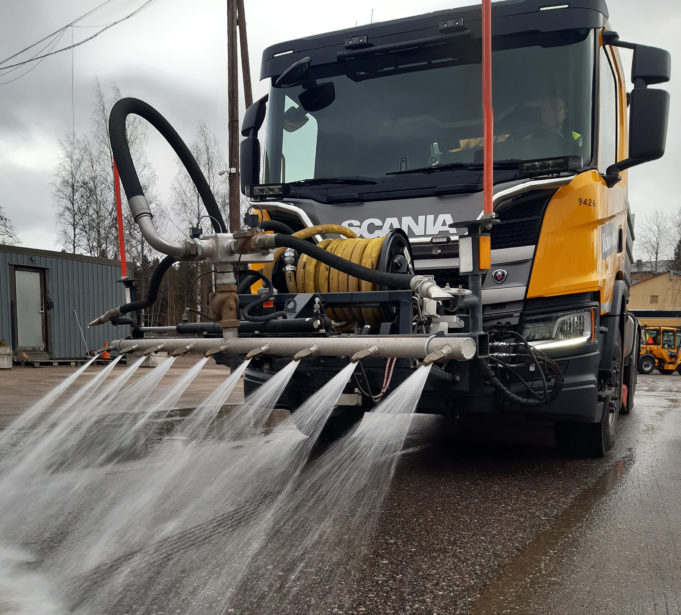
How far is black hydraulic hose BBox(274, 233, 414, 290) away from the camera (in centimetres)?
399

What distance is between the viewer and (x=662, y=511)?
4.19 meters

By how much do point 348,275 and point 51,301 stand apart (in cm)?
1447

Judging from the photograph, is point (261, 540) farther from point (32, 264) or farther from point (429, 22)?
point (32, 264)

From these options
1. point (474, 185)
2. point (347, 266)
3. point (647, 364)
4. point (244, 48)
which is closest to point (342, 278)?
point (347, 266)

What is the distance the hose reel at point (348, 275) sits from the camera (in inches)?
172

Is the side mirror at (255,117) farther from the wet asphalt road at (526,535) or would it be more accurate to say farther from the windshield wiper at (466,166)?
the wet asphalt road at (526,535)

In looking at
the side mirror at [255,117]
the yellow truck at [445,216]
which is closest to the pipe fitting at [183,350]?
the yellow truck at [445,216]

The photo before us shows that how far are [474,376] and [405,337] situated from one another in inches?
37.0

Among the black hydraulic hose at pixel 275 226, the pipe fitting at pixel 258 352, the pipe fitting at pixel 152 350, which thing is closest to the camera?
the pipe fitting at pixel 258 352

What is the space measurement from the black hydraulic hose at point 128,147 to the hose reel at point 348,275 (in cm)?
56

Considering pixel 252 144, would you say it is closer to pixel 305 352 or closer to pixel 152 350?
pixel 152 350

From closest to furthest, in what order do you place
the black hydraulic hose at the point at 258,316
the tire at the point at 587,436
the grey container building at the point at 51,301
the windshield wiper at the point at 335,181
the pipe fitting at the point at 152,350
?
the black hydraulic hose at the point at 258,316
the pipe fitting at the point at 152,350
the windshield wiper at the point at 335,181
the tire at the point at 587,436
the grey container building at the point at 51,301

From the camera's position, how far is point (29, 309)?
1664cm

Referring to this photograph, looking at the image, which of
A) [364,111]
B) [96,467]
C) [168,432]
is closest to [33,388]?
[168,432]
